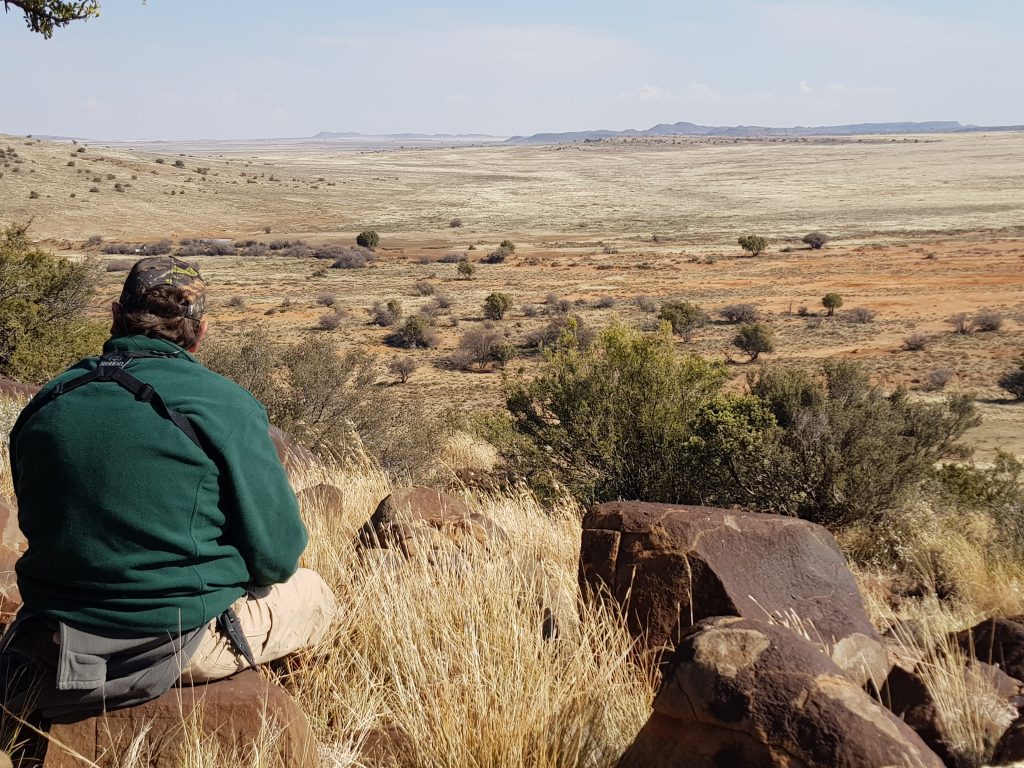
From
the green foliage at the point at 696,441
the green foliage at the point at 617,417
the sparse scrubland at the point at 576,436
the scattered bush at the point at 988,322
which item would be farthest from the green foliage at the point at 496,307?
the green foliage at the point at 617,417

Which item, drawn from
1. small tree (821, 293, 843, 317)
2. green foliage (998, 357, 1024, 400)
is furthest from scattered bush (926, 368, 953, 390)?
small tree (821, 293, 843, 317)

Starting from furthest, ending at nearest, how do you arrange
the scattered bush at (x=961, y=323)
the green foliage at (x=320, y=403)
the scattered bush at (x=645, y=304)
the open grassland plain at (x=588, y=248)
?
the scattered bush at (x=645, y=304) → the scattered bush at (x=961, y=323) → the open grassland plain at (x=588, y=248) → the green foliage at (x=320, y=403)

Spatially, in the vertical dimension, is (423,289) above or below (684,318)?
below

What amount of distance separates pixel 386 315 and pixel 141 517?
2568 cm

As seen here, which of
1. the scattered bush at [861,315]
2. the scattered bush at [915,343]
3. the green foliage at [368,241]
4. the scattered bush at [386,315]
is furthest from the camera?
the green foliage at [368,241]

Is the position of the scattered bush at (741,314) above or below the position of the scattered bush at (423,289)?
above

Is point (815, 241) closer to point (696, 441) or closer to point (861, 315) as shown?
point (861, 315)

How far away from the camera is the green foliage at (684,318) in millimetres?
25297

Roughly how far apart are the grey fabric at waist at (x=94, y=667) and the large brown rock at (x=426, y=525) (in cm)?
133

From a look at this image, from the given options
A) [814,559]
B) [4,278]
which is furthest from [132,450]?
[4,278]

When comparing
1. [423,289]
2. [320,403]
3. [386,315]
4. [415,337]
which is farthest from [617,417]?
[423,289]

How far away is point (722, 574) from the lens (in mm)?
3131

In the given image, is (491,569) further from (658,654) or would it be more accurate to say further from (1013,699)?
(1013,699)

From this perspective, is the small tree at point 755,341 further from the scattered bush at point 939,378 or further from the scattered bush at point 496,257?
the scattered bush at point 496,257
